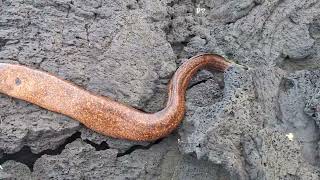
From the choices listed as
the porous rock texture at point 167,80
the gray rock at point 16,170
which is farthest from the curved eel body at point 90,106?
the gray rock at point 16,170

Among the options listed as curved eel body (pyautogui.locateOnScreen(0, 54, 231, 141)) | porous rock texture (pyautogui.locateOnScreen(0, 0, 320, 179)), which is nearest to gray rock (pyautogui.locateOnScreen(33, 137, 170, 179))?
porous rock texture (pyautogui.locateOnScreen(0, 0, 320, 179))

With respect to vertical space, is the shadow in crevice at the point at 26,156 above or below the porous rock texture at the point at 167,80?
below

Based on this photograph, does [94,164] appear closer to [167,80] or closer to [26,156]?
[26,156]

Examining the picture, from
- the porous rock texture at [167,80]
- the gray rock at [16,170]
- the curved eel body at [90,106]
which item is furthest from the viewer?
the curved eel body at [90,106]

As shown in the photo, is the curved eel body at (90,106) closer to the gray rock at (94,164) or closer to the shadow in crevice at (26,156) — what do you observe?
the gray rock at (94,164)

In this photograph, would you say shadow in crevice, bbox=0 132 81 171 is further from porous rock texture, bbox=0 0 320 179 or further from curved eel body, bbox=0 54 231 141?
curved eel body, bbox=0 54 231 141

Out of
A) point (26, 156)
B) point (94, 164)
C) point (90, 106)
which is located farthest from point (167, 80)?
point (26, 156)

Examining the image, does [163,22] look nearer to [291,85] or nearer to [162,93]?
[162,93]
